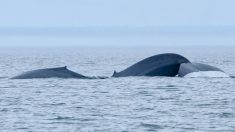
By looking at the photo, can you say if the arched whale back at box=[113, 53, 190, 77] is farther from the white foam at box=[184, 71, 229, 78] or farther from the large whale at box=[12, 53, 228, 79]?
the white foam at box=[184, 71, 229, 78]

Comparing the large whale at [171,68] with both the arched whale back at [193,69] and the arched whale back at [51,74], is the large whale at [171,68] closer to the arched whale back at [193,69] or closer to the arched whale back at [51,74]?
the arched whale back at [193,69]

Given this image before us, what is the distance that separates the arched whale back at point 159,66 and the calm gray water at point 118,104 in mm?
371

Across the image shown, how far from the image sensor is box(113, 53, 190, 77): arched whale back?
3762 cm

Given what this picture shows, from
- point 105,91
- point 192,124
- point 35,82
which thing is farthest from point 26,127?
point 35,82

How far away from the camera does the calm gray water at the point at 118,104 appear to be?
81.5ft

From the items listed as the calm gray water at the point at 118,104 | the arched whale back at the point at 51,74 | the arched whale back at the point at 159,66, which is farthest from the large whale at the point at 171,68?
the arched whale back at the point at 51,74

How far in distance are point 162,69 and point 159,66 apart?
0.39 meters

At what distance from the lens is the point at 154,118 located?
26.2 metres

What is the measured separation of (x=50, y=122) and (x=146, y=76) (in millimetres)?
14168

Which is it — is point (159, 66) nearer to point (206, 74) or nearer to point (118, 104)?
point (206, 74)

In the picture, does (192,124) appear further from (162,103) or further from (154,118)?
(162,103)

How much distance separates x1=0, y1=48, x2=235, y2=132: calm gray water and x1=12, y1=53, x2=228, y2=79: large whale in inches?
14.4

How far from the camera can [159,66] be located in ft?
125

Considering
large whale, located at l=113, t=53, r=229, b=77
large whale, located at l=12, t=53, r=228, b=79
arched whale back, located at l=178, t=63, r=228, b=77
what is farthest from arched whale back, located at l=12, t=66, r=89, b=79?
arched whale back, located at l=178, t=63, r=228, b=77
